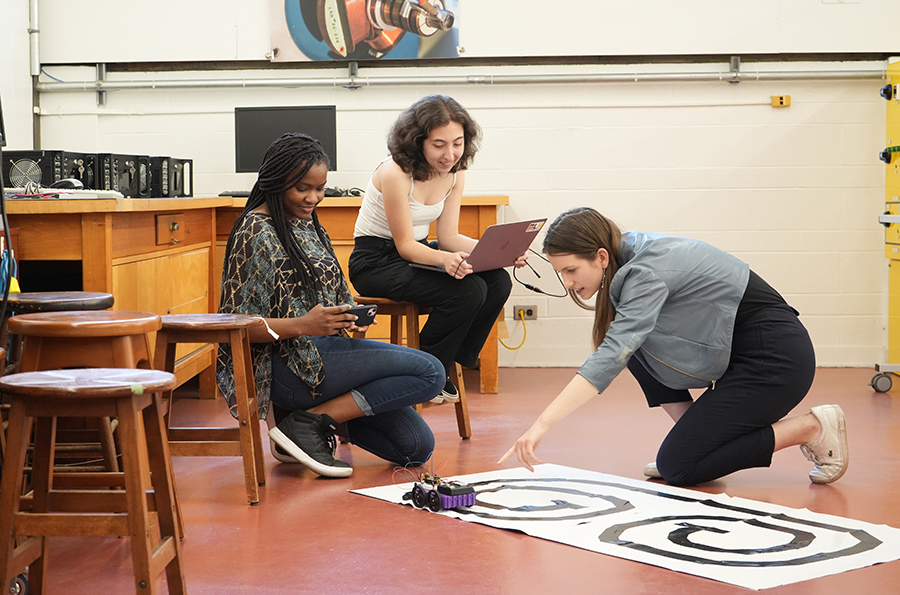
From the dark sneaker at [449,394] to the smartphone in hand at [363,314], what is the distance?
0.57 meters

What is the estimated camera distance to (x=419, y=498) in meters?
2.47

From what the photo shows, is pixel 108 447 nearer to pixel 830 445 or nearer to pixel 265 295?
pixel 265 295

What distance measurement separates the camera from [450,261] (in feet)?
10.3

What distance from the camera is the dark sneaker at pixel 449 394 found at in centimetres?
326

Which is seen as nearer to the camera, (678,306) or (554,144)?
(678,306)

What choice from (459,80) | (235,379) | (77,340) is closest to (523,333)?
(459,80)

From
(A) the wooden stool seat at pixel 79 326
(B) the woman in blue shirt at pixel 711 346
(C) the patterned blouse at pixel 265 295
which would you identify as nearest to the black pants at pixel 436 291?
(C) the patterned blouse at pixel 265 295

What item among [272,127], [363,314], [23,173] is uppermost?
[272,127]

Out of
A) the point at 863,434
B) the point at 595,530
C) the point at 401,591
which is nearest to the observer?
the point at 401,591

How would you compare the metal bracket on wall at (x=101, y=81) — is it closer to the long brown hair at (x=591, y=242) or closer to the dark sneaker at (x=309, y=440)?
the dark sneaker at (x=309, y=440)

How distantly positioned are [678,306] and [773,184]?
2971mm

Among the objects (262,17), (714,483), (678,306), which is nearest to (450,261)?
(678,306)

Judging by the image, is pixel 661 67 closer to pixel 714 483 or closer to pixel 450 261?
pixel 450 261

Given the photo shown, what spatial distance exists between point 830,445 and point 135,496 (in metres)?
1.93
